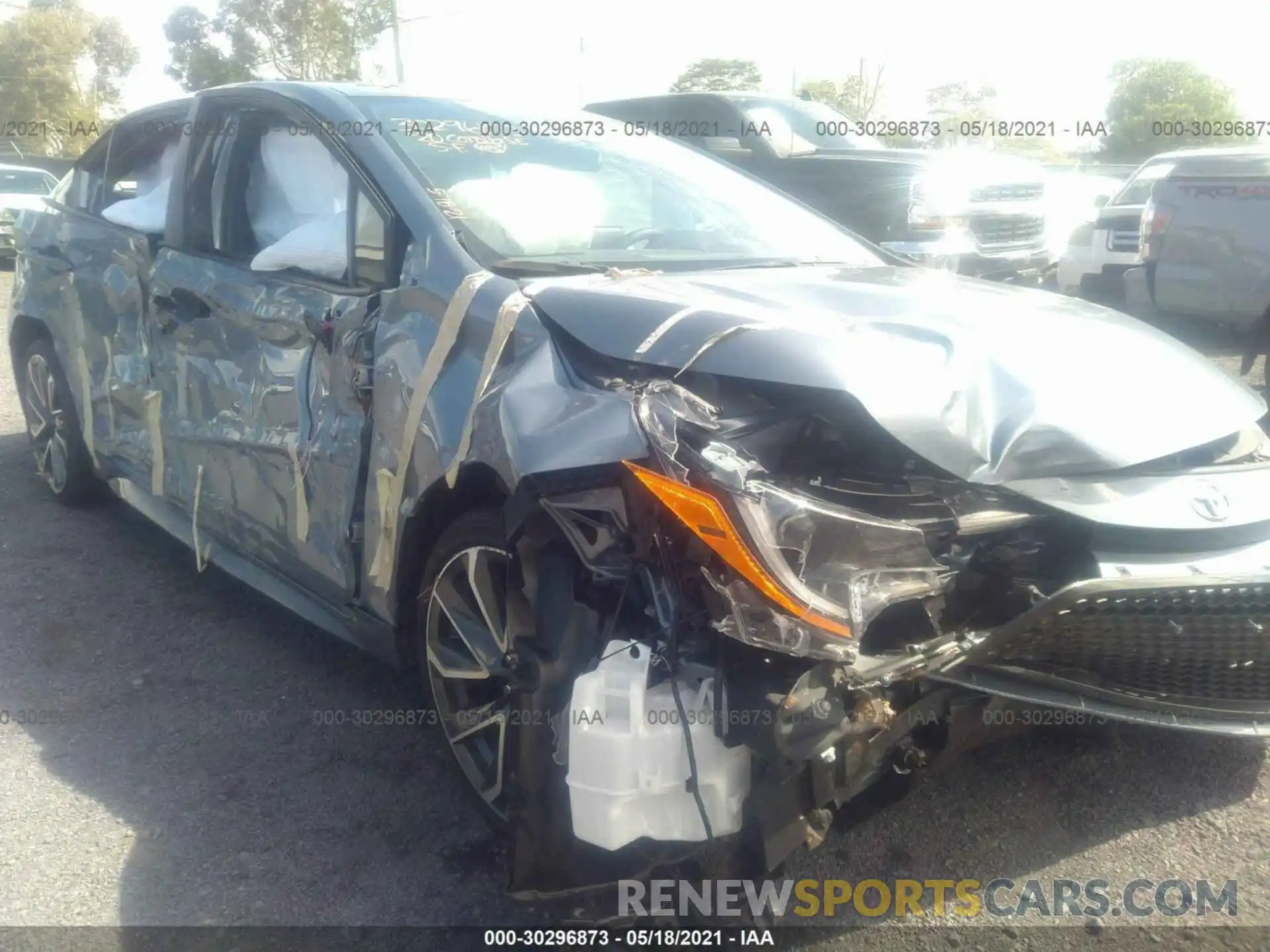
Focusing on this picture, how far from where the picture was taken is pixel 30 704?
3504 millimetres

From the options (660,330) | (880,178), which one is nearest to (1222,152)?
(880,178)

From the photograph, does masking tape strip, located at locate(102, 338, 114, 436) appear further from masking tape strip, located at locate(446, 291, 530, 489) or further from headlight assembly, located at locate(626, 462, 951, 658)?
headlight assembly, located at locate(626, 462, 951, 658)

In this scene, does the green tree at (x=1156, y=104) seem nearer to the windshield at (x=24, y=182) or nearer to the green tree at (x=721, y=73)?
the green tree at (x=721, y=73)

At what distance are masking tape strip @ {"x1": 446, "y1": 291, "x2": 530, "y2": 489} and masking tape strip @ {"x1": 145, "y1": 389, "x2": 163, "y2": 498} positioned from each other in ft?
6.36

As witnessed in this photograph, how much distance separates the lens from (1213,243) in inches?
278

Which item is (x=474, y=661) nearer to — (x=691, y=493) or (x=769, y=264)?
(x=691, y=493)

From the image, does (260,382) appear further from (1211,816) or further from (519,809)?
(1211,816)

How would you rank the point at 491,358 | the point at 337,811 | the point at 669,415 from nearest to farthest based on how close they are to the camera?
the point at 669,415
the point at 491,358
the point at 337,811

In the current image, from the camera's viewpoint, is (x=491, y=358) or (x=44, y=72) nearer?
(x=491, y=358)

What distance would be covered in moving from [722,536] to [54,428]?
4334 millimetres

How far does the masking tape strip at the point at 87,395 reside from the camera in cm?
464

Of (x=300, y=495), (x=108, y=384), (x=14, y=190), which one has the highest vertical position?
(x=300, y=495)

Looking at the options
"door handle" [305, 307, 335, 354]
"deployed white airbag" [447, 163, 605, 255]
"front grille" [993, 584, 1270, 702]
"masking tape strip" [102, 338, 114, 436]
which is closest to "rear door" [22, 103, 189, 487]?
"masking tape strip" [102, 338, 114, 436]

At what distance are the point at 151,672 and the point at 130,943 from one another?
4.69 feet
